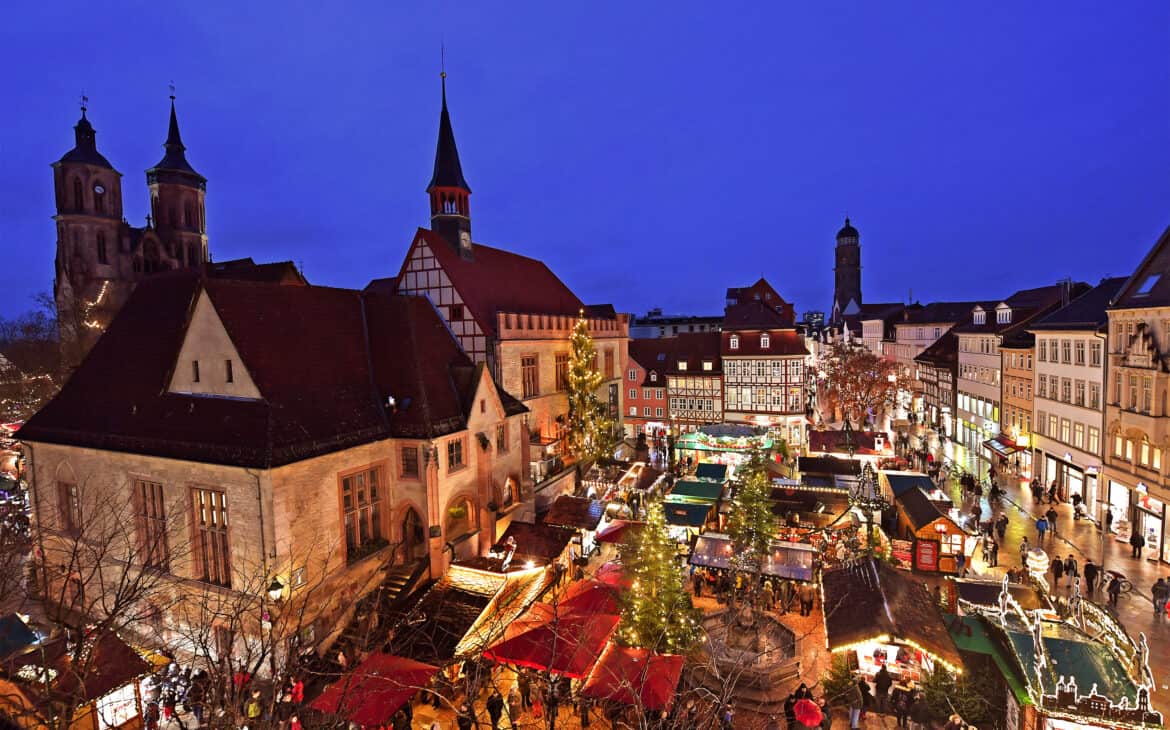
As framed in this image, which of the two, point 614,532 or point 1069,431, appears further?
point 1069,431

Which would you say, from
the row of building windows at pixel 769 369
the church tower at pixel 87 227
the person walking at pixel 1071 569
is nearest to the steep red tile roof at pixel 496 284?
the row of building windows at pixel 769 369

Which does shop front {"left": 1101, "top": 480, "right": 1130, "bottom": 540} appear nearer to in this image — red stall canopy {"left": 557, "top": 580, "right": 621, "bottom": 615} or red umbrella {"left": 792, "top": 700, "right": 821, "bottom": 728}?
red umbrella {"left": 792, "top": 700, "right": 821, "bottom": 728}

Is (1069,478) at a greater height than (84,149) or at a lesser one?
lesser

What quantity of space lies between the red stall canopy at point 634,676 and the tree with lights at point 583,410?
1997 cm

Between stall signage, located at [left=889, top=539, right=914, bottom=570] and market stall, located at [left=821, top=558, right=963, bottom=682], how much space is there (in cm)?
708

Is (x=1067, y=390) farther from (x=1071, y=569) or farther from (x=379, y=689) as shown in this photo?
(x=379, y=689)

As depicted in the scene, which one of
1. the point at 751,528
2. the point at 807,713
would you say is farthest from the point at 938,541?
the point at 807,713

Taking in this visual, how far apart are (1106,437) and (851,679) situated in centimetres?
2344

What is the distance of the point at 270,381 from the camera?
1805cm

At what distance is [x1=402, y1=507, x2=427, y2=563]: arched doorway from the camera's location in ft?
69.4

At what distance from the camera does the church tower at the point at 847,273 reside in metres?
122

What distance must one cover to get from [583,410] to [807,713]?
23.9 m

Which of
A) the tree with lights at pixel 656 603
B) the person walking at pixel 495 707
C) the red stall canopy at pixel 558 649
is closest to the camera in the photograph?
the red stall canopy at pixel 558 649

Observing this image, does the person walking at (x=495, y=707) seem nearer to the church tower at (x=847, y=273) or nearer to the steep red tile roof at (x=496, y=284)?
the steep red tile roof at (x=496, y=284)
